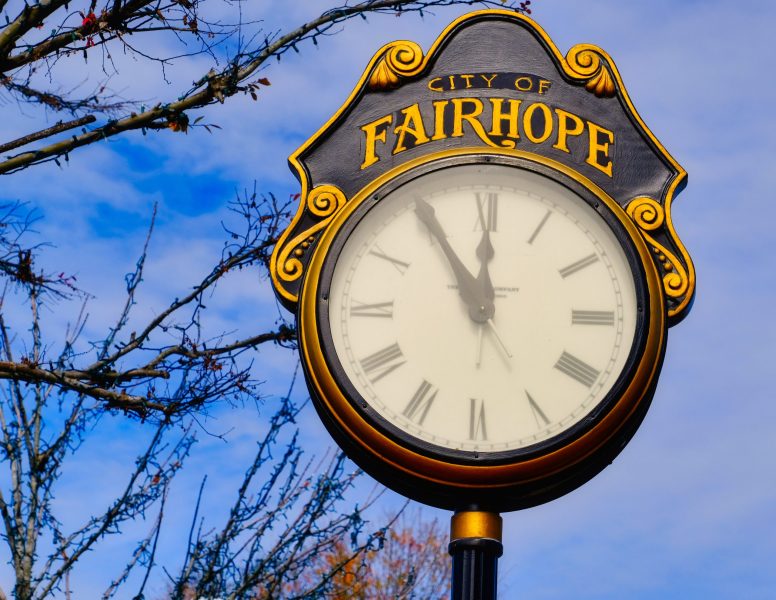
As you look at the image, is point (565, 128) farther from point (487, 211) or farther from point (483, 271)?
point (483, 271)

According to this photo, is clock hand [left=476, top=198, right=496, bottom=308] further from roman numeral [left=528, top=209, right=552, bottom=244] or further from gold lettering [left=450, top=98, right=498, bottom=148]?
gold lettering [left=450, top=98, right=498, bottom=148]

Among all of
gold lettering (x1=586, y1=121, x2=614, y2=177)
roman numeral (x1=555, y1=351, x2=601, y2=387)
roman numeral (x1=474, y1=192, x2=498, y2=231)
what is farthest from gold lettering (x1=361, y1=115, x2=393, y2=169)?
roman numeral (x1=555, y1=351, x2=601, y2=387)

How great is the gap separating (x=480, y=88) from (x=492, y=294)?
2.44 ft

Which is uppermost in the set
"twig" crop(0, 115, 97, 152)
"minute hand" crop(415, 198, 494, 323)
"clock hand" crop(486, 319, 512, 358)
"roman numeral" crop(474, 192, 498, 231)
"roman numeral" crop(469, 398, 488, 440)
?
"twig" crop(0, 115, 97, 152)

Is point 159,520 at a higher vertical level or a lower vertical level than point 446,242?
higher

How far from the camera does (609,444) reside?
3.17 m

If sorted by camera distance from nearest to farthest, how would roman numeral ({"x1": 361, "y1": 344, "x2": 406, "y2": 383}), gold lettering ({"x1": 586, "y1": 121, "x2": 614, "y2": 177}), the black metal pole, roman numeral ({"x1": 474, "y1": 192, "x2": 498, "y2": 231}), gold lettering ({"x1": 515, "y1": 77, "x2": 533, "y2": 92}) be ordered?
the black metal pole → roman numeral ({"x1": 361, "y1": 344, "x2": 406, "y2": 383}) → roman numeral ({"x1": 474, "y1": 192, "x2": 498, "y2": 231}) → gold lettering ({"x1": 586, "y1": 121, "x2": 614, "y2": 177}) → gold lettering ({"x1": 515, "y1": 77, "x2": 533, "y2": 92})

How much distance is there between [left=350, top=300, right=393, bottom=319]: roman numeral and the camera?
134 inches

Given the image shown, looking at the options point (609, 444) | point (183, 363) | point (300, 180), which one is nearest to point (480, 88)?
point (300, 180)

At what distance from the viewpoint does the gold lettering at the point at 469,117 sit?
3.67m

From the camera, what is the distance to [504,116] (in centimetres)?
371

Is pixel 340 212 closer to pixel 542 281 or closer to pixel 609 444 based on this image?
pixel 542 281

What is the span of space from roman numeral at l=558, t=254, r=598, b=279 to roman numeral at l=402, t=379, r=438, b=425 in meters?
0.50

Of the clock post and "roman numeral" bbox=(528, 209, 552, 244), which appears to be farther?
"roman numeral" bbox=(528, 209, 552, 244)
